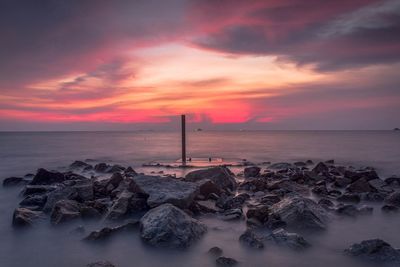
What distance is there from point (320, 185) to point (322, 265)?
32.2ft

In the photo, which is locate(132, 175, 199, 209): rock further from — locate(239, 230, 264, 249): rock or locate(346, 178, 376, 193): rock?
locate(346, 178, 376, 193): rock

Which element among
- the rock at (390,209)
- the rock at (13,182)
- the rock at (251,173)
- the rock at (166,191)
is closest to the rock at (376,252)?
the rock at (390,209)

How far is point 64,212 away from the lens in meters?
12.3

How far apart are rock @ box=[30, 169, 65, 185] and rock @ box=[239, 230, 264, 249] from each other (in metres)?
13.0

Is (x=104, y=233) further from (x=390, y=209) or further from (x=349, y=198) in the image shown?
(x=390, y=209)

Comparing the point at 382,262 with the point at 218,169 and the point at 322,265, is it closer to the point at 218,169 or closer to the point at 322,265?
the point at 322,265

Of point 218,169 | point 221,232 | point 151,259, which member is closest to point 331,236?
point 221,232

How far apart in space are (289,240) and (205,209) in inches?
158

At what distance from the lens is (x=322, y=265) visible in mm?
8781

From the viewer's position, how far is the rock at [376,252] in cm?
857

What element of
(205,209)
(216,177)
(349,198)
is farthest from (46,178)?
(349,198)

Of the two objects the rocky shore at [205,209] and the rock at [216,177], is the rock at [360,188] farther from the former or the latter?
the rock at [216,177]

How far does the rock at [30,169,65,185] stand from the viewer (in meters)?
19.4

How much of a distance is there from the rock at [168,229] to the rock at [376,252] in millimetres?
4238
